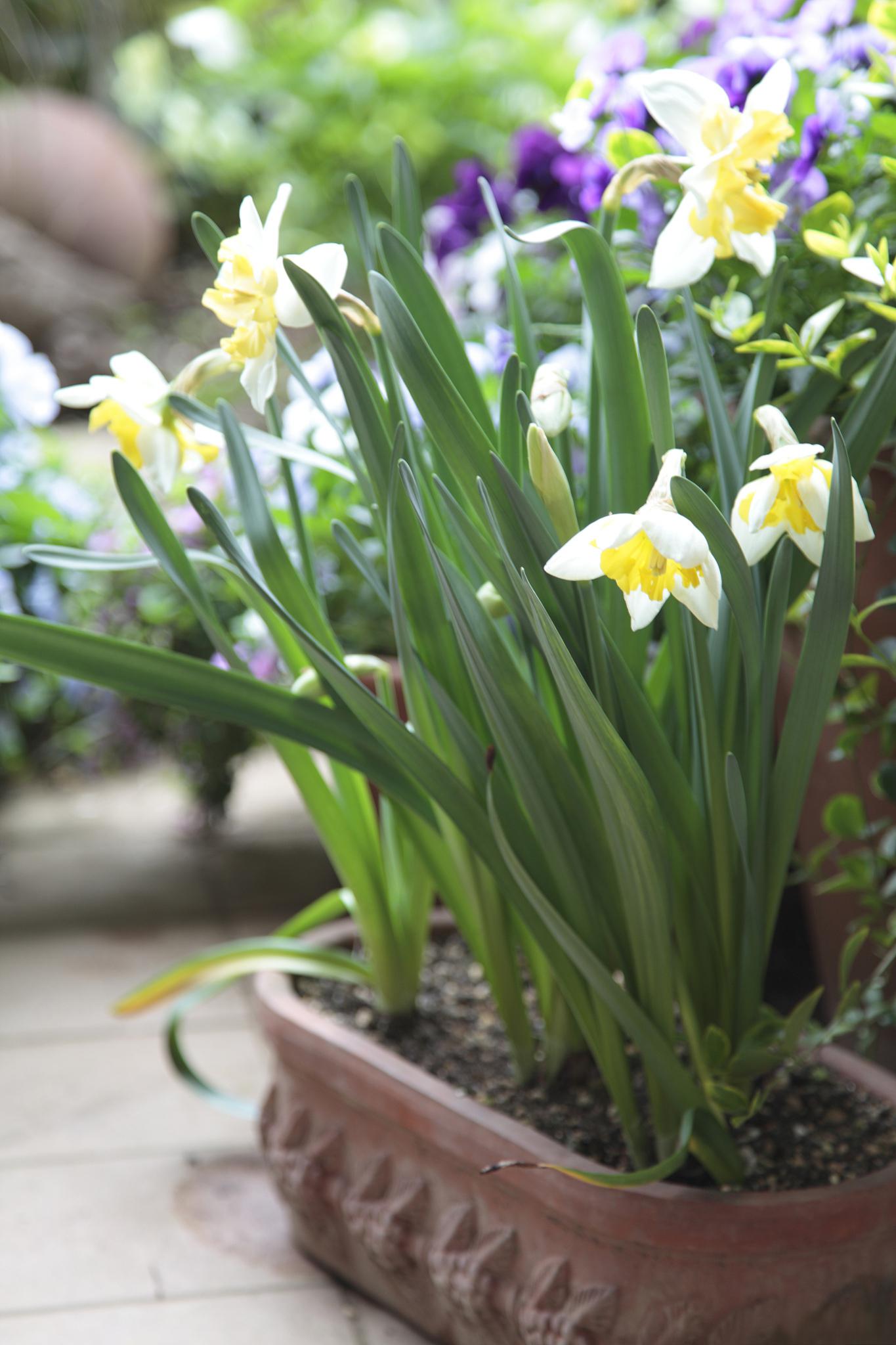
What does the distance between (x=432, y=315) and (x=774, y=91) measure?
235mm

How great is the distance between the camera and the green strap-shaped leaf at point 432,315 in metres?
0.77

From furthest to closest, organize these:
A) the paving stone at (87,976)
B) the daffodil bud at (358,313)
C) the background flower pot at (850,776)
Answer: the paving stone at (87,976) < the background flower pot at (850,776) < the daffodil bud at (358,313)

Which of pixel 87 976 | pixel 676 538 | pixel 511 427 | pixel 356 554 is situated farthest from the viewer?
pixel 87 976

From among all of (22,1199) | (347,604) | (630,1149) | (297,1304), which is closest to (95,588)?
(347,604)

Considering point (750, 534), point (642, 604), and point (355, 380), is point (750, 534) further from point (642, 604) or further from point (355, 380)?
point (355, 380)

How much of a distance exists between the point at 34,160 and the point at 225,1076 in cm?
404

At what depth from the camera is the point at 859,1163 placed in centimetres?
84

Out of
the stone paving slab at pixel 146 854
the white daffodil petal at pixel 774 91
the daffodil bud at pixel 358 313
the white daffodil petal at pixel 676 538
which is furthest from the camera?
the stone paving slab at pixel 146 854

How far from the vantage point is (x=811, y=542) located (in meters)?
0.65

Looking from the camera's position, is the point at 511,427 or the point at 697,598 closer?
the point at 697,598

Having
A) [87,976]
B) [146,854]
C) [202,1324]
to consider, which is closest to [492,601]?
[202,1324]

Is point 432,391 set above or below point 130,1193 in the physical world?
above

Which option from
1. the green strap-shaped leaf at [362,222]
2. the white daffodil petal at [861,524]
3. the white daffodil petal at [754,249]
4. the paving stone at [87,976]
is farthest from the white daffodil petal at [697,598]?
the paving stone at [87,976]

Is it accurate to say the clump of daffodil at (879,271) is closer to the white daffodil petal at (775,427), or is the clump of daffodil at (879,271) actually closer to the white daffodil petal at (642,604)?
the white daffodil petal at (775,427)
